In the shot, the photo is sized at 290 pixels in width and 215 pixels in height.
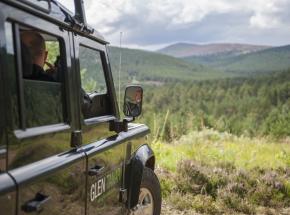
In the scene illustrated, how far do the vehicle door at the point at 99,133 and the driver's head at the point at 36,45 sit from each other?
0.20 meters

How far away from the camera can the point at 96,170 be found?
10.5 ft

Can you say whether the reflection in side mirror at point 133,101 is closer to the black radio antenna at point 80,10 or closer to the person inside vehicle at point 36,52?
the black radio antenna at point 80,10

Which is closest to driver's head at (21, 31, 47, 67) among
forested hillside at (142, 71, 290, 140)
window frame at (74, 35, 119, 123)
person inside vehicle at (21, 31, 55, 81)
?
person inside vehicle at (21, 31, 55, 81)

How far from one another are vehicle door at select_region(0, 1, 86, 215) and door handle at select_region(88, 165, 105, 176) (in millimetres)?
94

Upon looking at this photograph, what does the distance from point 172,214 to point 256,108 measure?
7494 centimetres

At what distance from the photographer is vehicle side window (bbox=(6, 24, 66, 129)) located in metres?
2.43

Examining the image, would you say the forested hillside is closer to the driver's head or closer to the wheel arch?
the wheel arch

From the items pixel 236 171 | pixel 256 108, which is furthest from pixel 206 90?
pixel 236 171

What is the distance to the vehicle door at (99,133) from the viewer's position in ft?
10.5

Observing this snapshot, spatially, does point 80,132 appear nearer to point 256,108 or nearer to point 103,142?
point 103,142

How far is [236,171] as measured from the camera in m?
8.15

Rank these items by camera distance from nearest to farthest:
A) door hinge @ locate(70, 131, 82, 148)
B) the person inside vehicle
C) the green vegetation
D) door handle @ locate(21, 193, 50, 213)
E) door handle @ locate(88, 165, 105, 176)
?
door handle @ locate(21, 193, 50, 213)
the person inside vehicle
door hinge @ locate(70, 131, 82, 148)
door handle @ locate(88, 165, 105, 176)
the green vegetation

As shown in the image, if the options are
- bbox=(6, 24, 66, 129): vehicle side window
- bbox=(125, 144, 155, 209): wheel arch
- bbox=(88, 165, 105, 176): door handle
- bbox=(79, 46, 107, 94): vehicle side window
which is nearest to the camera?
bbox=(6, 24, 66, 129): vehicle side window

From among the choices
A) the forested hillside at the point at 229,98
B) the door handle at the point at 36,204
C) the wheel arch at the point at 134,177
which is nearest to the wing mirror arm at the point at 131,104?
the wheel arch at the point at 134,177
